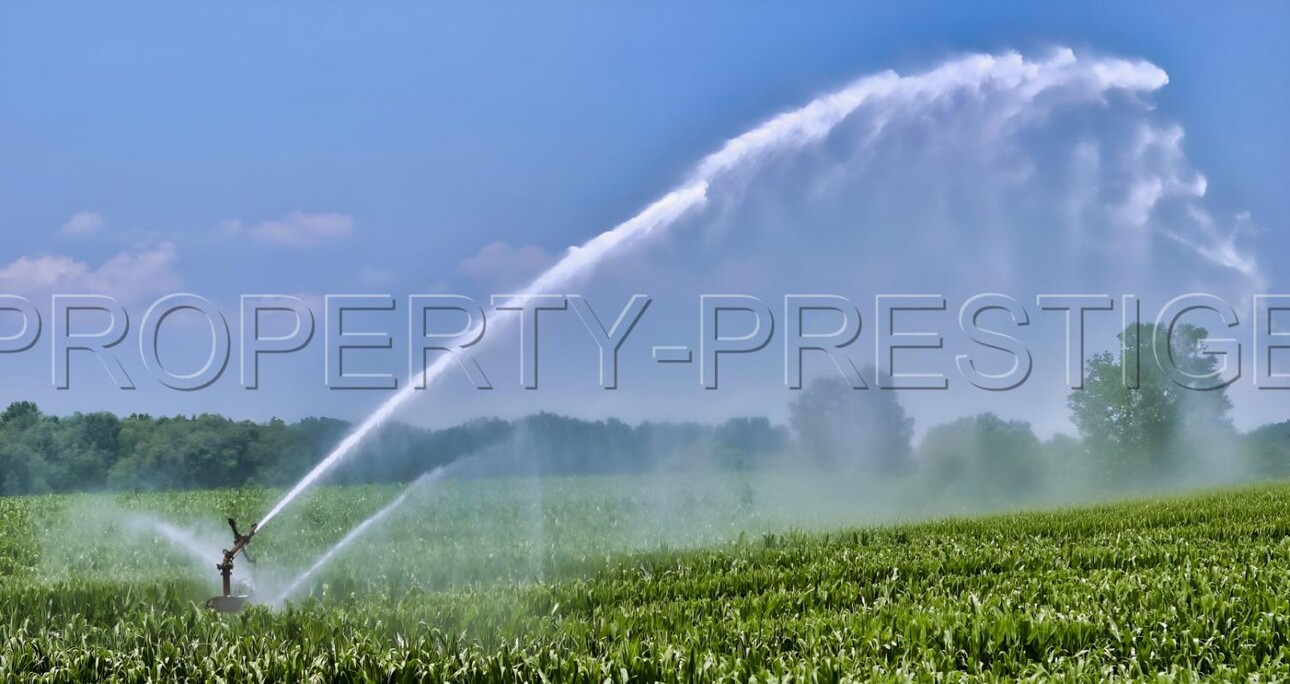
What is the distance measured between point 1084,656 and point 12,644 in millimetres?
8389

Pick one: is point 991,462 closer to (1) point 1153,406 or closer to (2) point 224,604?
(1) point 1153,406

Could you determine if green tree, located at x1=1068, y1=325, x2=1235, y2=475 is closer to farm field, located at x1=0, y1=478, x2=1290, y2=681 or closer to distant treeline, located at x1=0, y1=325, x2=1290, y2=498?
distant treeline, located at x1=0, y1=325, x2=1290, y2=498

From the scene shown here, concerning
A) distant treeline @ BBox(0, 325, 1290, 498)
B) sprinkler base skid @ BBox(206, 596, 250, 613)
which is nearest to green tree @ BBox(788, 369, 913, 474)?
distant treeline @ BBox(0, 325, 1290, 498)

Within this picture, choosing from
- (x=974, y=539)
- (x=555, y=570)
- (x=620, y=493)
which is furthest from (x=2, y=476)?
(x=974, y=539)

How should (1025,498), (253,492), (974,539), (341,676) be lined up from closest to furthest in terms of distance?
(341,676), (974,539), (253,492), (1025,498)

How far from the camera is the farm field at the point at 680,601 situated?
7113 mm

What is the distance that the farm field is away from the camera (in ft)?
23.3

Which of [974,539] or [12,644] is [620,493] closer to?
[974,539]

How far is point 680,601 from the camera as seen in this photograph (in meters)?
10.8

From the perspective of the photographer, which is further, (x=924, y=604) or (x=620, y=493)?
(x=620, y=493)

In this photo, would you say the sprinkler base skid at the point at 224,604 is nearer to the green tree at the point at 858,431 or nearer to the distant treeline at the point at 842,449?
the distant treeline at the point at 842,449

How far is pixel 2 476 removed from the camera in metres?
34.0

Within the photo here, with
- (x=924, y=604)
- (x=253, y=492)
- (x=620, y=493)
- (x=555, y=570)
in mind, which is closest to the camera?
(x=924, y=604)

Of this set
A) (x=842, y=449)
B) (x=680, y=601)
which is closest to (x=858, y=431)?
(x=842, y=449)
